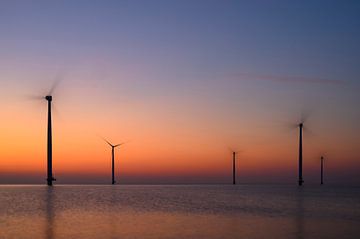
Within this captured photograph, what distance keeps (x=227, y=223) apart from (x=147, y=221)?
293 inches

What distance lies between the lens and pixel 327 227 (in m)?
44.3

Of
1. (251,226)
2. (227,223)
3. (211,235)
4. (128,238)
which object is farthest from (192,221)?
(128,238)

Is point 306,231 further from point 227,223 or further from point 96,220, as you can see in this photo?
point 96,220

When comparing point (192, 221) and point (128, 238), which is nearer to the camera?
point (128, 238)

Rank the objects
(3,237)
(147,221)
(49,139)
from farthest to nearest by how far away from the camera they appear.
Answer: (49,139) < (147,221) < (3,237)

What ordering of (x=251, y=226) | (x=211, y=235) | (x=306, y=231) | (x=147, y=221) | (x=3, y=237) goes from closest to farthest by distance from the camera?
(x=3, y=237) → (x=211, y=235) → (x=306, y=231) → (x=251, y=226) → (x=147, y=221)

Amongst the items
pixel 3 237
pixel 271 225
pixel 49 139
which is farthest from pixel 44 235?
pixel 49 139

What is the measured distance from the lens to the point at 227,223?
151ft

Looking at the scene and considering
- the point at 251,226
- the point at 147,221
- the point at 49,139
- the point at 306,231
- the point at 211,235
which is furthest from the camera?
the point at 49,139

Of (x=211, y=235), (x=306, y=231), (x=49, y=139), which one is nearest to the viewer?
(x=211, y=235)

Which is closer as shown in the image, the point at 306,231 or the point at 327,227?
the point at 306,231

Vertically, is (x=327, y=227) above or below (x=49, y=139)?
below

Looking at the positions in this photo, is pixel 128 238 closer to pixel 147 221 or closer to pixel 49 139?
pixel 147 221

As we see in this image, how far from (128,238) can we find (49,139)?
3555 inches
